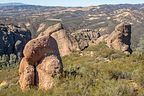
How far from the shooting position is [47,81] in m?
11.7

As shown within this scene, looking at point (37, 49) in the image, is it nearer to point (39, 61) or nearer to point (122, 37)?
point (39, 61)

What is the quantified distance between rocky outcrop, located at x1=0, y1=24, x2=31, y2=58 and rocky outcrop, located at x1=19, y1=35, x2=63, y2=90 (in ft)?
188

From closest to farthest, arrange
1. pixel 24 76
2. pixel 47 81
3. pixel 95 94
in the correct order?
pixel 95 94, pixel 47 81, pixel 24 76

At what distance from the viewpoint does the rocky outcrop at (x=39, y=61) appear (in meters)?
12.0

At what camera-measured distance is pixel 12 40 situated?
239 ft

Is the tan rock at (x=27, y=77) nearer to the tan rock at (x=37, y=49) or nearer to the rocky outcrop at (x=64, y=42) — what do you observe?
the tan rock at (x=37, y=49)

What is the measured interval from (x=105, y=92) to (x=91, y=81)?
218cm

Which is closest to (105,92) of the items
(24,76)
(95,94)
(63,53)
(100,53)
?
(95,94)

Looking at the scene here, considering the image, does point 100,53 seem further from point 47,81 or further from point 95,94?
point 95,94

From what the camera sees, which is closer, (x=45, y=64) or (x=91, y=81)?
(x=91, y=81)

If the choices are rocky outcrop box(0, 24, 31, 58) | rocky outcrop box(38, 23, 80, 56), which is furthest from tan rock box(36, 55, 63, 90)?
rocky outcrop box(0, 24, 31, 58)

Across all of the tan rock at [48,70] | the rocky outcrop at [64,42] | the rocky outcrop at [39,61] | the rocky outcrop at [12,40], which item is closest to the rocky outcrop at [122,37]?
the rocky outcrop at [64,42]

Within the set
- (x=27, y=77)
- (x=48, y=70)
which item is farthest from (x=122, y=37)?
(x=27, y=77)

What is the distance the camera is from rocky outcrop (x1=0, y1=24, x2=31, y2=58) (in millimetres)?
69250
